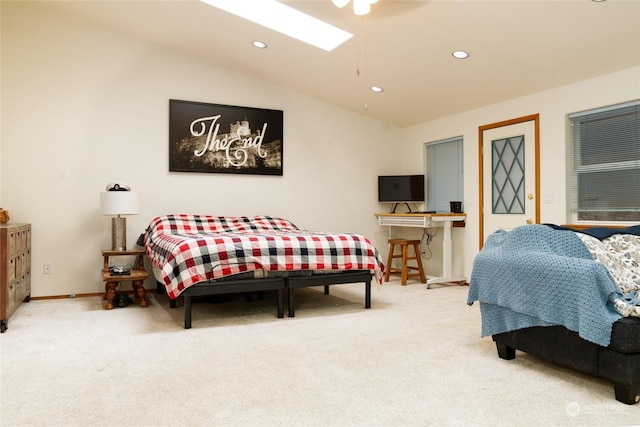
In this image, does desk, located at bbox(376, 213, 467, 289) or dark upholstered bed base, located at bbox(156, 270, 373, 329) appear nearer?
dark upholstered bed base, located at bbox(156, 270, 373, 329)

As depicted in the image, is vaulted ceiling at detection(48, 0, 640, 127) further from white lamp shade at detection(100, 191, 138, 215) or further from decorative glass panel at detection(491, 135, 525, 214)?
white lamp shade at detection(100, 191, 138, 215)

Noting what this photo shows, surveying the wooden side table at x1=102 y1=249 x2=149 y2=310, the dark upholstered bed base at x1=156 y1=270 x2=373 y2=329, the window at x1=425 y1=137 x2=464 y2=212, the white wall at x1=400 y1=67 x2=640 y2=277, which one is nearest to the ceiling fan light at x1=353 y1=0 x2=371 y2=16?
the dark upholstered bed base at x1=156 y1=270 x2=373 y2=329

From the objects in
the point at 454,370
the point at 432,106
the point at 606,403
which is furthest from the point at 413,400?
the point at 432,106

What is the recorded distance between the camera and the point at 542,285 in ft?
7.21

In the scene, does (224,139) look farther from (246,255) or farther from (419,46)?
(419,46)

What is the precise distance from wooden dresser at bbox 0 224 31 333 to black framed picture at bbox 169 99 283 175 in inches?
65.8

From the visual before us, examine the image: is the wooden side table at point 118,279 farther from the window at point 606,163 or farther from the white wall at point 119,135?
the window at point 606,163

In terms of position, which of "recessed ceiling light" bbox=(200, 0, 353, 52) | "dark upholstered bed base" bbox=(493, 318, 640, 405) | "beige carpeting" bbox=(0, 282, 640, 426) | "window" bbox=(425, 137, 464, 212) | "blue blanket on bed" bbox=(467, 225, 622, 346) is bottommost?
"beige carpeting" bbox=(0, 282, 640, 426)

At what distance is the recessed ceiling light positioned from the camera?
3900 mm

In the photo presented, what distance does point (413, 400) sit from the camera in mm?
1970

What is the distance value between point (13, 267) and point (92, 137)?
5.76 ft

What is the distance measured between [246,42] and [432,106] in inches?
92.2

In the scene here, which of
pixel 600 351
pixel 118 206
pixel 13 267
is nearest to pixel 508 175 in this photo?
pixel 600 351

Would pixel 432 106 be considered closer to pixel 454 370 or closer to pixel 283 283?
pixel 283 283
